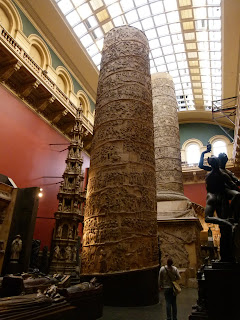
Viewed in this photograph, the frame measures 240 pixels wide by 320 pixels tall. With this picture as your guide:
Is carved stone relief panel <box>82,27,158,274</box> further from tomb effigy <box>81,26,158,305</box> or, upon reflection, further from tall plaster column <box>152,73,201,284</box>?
tall plaster column <box>152,73,201,284</box>

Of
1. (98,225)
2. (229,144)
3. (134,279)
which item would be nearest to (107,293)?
(134,279)

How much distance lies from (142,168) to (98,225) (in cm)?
147

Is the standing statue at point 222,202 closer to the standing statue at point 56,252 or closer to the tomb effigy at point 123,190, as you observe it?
the tomb effigy at point 123,190

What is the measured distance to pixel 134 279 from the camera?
423cm

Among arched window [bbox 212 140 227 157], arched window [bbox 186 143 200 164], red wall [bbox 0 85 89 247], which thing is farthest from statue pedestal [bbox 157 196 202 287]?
arched window [bbox 212 140 227 157]

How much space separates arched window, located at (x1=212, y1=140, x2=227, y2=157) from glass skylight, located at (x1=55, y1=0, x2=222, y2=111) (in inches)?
157

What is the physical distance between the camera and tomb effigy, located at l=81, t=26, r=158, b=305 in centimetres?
429

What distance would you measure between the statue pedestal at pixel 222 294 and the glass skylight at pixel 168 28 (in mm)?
14401

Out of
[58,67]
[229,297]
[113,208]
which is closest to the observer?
[229,297]

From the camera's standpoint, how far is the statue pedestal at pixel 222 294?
251 centimetres

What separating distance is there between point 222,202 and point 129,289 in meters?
2.18

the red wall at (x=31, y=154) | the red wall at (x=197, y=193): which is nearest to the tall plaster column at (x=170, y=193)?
the red wall at (x=31, y=154)

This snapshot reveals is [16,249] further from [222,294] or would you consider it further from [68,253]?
[222,294]

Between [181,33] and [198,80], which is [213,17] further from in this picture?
[198,80]
